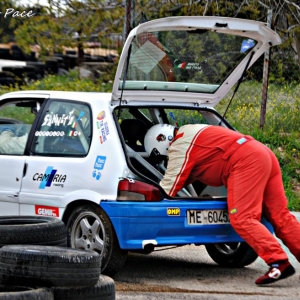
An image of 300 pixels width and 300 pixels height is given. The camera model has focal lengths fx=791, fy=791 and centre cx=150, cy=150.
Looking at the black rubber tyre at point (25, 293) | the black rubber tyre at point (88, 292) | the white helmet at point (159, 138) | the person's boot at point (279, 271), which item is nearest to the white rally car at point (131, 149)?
the white helmet at point (159, 138)

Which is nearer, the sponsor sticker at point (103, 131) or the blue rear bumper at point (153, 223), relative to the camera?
the blue rear bumper at point (153, 223)

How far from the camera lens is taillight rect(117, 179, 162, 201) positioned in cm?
655

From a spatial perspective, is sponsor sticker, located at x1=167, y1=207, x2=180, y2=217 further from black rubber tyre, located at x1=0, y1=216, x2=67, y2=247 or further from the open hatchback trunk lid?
the open hatchback trunk lid

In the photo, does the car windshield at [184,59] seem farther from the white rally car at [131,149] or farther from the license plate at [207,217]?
the license plate at [207,217]

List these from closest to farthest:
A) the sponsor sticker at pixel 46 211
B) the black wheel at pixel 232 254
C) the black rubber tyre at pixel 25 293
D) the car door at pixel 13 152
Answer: the black rubber tyre at pixel 25 293 → the sponsor sticker at pixel 46 211 → the car door at pixel 13 152 → the black wheel at pixel 232 254

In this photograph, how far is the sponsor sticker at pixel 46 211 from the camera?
7.03 meters

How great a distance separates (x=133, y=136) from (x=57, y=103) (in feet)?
2.70

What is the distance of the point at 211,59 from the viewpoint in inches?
301

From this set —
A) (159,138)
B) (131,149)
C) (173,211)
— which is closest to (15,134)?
(131,149)

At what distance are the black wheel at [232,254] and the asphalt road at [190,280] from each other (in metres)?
0.07

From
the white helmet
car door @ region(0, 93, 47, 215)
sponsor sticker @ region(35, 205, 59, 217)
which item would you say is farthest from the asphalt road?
car door @ region(0, 93, 47, 215)

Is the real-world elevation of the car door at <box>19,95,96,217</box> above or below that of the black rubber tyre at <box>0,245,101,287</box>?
above

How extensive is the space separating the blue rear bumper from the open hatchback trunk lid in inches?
43.5

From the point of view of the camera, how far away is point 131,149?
7508 millimetres
